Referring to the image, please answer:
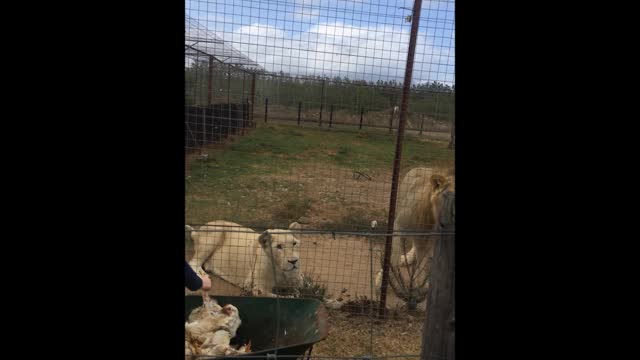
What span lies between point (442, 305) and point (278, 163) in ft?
12.6

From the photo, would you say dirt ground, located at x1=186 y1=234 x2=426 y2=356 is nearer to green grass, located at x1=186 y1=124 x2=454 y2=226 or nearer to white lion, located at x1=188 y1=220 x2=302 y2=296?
white lion, located at x1=188 y1=220 x2=302 y2=296

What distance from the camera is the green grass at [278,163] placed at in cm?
312

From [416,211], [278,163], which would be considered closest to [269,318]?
[416,211]

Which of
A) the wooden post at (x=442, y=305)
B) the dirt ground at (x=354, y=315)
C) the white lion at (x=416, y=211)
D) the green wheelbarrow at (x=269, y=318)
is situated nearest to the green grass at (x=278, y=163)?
the white lion at (x=416, y=211)

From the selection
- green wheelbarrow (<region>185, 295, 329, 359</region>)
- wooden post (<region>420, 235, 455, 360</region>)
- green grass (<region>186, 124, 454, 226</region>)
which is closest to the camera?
wooden post (<region>420, 235, 455, 360</region>)

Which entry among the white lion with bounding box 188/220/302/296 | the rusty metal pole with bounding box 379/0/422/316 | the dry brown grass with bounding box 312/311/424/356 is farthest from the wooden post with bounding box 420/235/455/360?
the white lion with bounding box 188/220/302/296

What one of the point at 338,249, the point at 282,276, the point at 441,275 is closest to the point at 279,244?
the point at 282,276

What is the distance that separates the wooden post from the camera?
90 cm

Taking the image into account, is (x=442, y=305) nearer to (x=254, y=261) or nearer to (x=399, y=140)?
(x=399, y=140)

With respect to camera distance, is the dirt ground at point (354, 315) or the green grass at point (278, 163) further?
the green grass at point (278, 163)

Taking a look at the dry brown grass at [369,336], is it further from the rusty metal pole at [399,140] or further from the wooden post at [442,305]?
the wooden post at [442,305]

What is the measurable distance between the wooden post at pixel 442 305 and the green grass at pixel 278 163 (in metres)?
1.69

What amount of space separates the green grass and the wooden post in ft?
5.54
